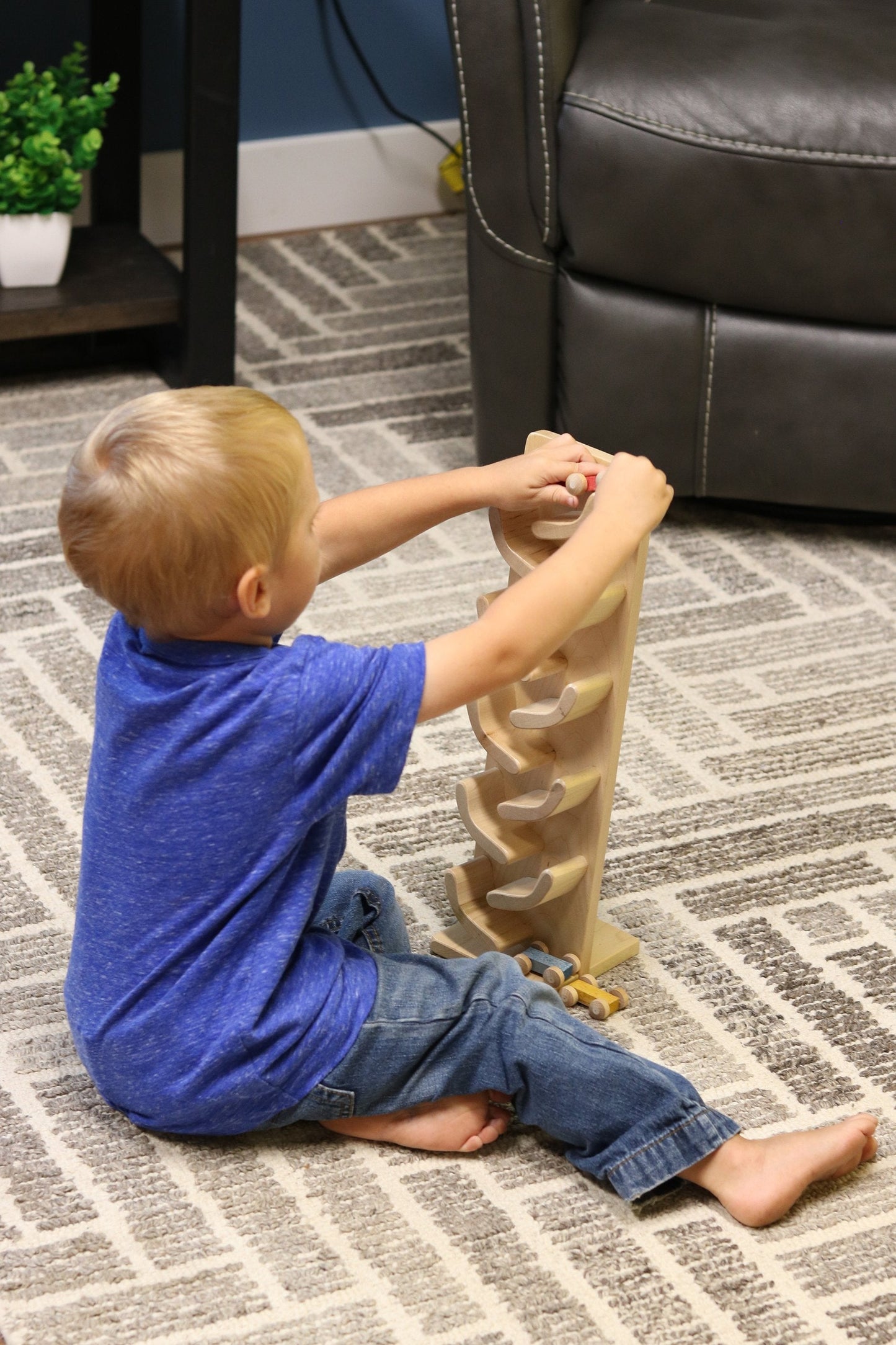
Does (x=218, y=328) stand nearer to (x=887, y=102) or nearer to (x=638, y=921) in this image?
(x=887, y=102)

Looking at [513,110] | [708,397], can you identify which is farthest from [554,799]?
[513,110]

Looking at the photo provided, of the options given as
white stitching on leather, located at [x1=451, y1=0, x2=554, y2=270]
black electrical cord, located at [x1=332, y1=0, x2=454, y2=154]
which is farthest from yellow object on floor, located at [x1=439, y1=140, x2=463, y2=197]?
white stitching on leather, located at [x1=451, y1=0, x2=554, y2=270]

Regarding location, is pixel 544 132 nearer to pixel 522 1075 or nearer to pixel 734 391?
pixel 734 391

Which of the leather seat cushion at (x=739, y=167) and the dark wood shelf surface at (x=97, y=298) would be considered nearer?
the leather seat cushion at (x=739, y=167)

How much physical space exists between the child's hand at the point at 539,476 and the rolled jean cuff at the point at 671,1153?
352 millimetres

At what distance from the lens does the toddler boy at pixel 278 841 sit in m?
0.81

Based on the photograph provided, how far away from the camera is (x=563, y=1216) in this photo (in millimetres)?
887

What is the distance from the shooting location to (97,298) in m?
1.76

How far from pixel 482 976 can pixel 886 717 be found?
56 centimetres

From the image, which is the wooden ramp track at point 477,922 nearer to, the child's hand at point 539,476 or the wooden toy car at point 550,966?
the wooden toy car at point 550,966

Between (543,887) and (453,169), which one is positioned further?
(453,169)

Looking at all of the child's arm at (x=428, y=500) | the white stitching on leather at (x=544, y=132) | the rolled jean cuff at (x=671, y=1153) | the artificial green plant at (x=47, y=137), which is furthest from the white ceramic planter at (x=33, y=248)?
the rolled jean cuff at (x=671, y=1153)

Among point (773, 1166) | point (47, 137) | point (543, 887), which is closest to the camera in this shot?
point (773, 1166)

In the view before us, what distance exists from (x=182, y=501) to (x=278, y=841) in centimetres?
19
